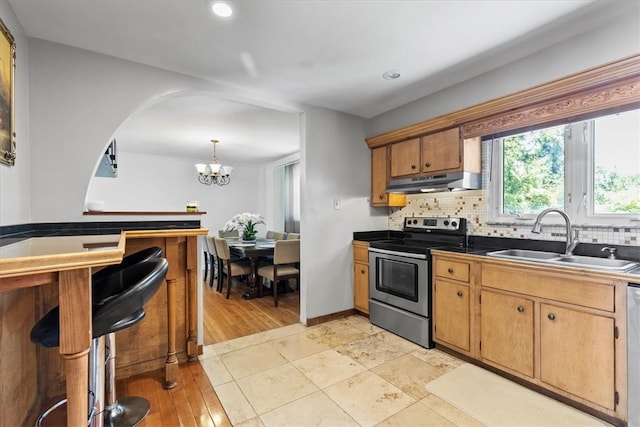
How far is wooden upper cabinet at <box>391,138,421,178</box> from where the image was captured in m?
2.97

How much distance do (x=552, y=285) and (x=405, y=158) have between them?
5.59ft

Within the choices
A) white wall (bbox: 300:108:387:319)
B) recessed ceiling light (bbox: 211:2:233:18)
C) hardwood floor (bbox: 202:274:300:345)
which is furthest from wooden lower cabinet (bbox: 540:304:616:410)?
recessed ceiling light (bbox: 211:2:233:18)

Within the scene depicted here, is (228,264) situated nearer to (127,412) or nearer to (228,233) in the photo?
(228,233)

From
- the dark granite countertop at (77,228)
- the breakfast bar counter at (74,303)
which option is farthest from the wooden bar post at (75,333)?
the dark granite countertop at (77,228)

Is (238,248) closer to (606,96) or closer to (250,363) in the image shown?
(250,363)

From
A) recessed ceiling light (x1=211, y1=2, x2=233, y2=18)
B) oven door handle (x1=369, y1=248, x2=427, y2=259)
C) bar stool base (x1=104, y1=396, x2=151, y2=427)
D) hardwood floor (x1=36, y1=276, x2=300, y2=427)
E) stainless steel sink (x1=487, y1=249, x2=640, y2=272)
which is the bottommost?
hardwood floor (x1=36, y1=276, x2=300, y2=427)

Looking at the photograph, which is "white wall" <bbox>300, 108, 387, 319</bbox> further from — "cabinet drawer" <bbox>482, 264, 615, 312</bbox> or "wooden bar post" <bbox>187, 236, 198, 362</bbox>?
"cabinet drawer" <bbox>482, 264, 615, 312</bbox>

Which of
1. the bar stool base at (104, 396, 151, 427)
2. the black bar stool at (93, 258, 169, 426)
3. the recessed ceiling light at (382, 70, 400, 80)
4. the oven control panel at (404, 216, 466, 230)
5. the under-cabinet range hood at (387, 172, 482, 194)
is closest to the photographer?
the black bar stool at (93, 258, 169, 426)

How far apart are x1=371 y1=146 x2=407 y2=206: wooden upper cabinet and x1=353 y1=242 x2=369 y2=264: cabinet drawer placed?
0.53 m

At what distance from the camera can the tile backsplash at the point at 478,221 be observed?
78.2 inches

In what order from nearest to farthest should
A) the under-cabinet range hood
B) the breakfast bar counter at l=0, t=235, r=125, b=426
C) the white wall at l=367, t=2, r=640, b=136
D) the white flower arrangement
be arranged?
the breakfast bar counter at l=0, t=235, r=125, b=426 < the white wall at l=367, t=2, r=640, b=136 < the under-cabinet range hood < the white flower arrangement

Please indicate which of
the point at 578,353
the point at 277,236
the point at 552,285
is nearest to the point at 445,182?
the point at 552,285

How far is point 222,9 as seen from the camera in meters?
1.70

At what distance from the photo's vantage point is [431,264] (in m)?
2.56
